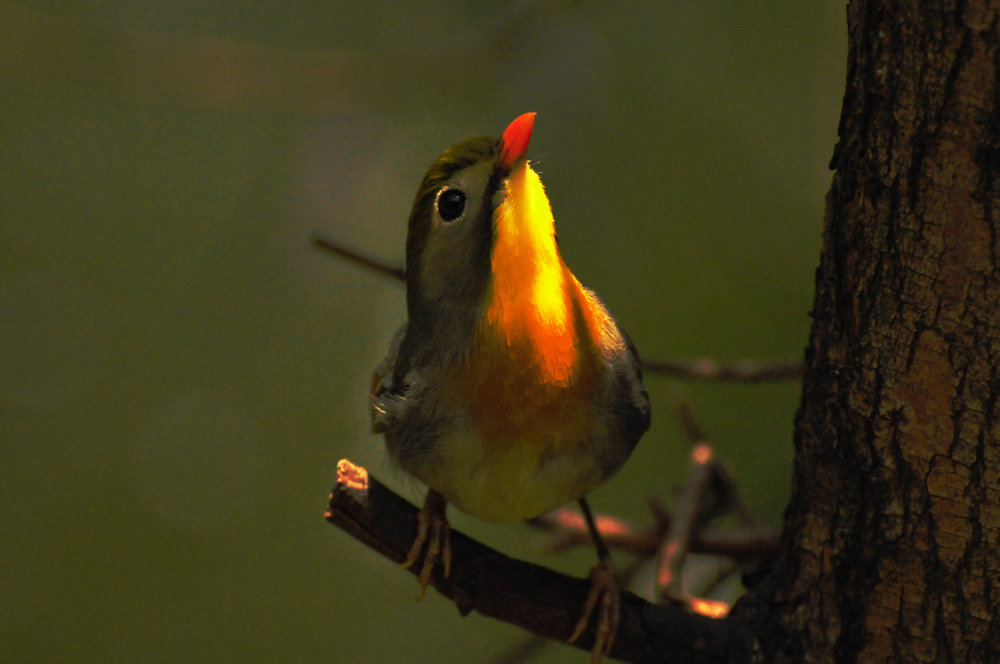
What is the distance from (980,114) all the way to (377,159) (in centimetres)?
403

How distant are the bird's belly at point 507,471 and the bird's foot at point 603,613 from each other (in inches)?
9.2

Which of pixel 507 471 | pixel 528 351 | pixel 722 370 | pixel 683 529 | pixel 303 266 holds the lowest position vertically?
pixel 507 471

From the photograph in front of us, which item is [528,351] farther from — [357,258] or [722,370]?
[722,370]

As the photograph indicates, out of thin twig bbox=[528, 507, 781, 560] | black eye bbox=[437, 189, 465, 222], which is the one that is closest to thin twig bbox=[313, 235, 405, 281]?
black eye bbox=[437, 189, 465, 222]

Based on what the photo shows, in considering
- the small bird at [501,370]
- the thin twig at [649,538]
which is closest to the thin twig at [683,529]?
the thin twig at [649,538]

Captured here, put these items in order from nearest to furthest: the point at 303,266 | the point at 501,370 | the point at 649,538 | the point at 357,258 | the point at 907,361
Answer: the point at 907,361 → the point at 501,370 → the point at 357,258 → the point at 649,538 → the point at 303,266

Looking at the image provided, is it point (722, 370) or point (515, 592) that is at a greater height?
point (722, 370)

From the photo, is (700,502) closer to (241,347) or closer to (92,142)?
(241,347)

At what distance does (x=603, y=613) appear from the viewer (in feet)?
6.85

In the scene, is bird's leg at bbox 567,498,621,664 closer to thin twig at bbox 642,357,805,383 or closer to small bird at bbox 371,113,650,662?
small bird at bbox 371,113,650,662

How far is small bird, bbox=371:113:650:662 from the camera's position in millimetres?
2012

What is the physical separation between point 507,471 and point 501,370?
24 cm

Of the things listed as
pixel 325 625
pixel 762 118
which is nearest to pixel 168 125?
pixel 325 625

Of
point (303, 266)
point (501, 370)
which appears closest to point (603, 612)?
point (501, 370)
